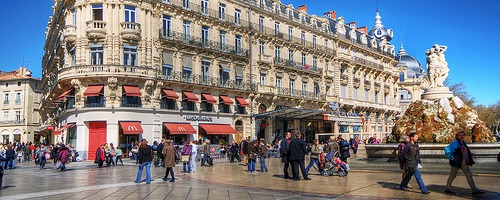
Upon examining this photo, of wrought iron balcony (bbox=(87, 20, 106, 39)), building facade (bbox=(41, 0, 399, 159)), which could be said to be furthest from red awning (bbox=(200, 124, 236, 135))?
wrought iron balcony (bbox=(87, 20, 106, 39))

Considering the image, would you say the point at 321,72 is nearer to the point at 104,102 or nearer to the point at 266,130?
the point at 266,130

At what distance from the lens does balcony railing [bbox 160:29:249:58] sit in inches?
1400

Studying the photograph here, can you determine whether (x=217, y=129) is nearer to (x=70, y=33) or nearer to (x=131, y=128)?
(x=131, y=128)

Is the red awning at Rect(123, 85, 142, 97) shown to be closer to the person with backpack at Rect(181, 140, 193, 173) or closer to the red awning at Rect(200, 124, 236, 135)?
the red awning at Rect(200, 124, 236, 135)

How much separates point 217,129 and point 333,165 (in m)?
22.1

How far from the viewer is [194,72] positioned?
37.4 metres

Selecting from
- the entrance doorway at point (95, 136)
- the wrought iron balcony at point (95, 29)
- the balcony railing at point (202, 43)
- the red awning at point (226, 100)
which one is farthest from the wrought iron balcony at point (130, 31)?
the red awning at point (226, 100)

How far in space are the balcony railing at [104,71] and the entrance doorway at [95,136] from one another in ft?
11.6

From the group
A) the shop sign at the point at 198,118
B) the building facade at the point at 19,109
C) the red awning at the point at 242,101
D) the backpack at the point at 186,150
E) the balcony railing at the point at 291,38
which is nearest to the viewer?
the backpack at the point at 186,150

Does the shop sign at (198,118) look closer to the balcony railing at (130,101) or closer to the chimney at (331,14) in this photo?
the balcony railing at (130,101)

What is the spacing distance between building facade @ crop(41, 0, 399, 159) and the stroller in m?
18.4

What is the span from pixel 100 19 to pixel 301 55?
910 inches

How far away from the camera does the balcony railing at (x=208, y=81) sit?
116 feet

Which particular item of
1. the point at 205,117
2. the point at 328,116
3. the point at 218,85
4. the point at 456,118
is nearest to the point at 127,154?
the point at 205,117
